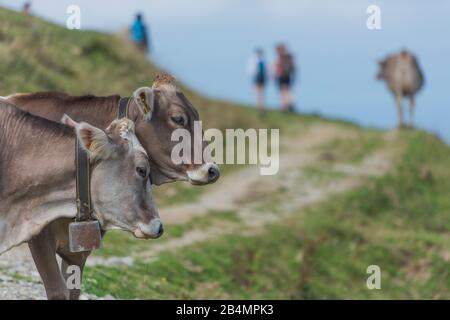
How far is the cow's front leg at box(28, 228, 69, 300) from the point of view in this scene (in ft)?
32.8

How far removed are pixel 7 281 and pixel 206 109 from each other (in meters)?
18.5

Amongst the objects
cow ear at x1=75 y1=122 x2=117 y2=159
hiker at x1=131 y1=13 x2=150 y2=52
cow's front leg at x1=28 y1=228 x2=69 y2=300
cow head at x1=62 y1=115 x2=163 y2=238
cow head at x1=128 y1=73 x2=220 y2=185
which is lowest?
cow's front leg at x1=28 y1=228 x2=69 y2=300

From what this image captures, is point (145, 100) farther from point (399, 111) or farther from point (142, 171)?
point (399, 111)

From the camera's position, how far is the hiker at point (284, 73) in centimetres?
3619

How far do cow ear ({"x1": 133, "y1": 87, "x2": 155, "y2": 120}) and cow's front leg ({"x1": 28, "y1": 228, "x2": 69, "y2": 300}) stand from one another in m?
1.70

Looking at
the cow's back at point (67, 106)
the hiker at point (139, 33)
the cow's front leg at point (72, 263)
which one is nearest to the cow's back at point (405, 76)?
the hiker at point (139, 33)

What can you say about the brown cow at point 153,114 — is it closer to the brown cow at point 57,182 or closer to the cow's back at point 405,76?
the brown cow at point 57,182

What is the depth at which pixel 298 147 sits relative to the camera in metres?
30.5

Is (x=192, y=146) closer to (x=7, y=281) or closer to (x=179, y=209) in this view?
(x=7, y=281)

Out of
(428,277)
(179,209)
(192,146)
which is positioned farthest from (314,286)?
(192,146)

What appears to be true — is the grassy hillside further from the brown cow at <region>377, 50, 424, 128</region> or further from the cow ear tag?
the cow ear tag

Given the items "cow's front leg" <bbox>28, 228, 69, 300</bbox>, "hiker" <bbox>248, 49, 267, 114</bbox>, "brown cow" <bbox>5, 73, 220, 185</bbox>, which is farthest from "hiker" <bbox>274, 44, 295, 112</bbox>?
"cow's front leg" <bbox>28, 228, 69, 300</bbox>

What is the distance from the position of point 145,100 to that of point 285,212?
13599 millimetres
